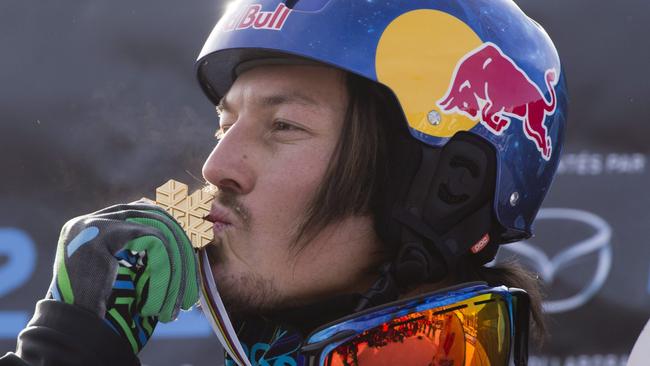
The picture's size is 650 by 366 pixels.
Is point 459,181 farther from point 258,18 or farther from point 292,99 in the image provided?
point 258,18

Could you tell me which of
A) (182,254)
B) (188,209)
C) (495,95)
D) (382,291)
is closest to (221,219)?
(188,209)

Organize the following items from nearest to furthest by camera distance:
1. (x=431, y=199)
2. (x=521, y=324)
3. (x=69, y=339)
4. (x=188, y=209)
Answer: (x=69, y=339)
(x=188, y=209)
(x=431, y=199)
(x=521, y=324)

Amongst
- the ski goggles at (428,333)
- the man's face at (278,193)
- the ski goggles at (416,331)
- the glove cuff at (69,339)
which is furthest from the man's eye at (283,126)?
the glove cuff at (69,339)

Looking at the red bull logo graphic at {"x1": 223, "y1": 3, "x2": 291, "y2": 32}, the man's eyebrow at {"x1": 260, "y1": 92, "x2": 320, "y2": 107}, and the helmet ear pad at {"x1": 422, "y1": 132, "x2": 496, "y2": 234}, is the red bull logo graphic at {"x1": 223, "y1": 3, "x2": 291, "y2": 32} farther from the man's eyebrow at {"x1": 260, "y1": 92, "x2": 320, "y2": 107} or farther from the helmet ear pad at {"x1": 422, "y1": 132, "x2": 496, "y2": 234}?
the helmet ear pad at {"x1": 422, "y1": 132, "x2": 496, "y2": 234}

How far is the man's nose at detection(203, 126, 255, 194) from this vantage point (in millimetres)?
2020

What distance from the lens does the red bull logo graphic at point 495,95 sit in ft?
6.90

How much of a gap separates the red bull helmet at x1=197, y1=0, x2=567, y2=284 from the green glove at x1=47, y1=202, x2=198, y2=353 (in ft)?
1.46

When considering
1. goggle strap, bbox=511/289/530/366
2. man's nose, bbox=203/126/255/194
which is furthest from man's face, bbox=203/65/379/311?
goggle strap, bbox=511/289/530/366

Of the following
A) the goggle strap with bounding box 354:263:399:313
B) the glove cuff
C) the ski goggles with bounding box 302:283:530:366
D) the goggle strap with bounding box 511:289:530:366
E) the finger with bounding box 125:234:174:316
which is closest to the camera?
the glove cuff

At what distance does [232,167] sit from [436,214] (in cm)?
40

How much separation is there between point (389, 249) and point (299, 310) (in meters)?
0.21

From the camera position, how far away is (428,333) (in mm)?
2010

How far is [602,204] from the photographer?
345cm

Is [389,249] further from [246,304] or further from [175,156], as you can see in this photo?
[175,156]
